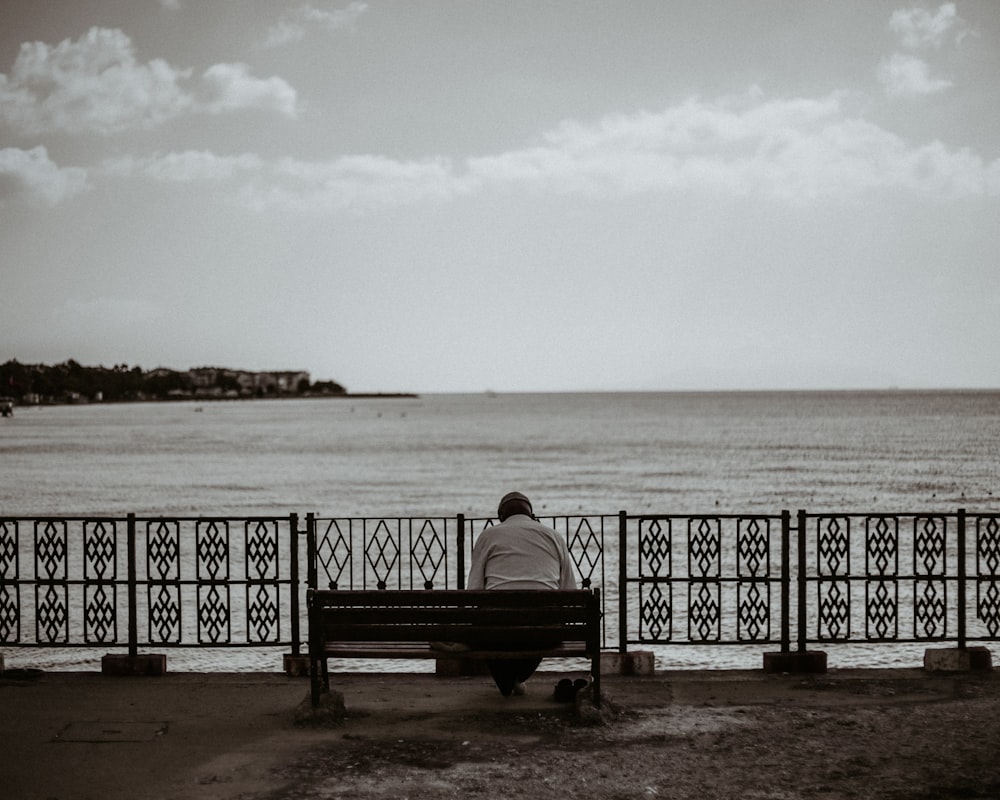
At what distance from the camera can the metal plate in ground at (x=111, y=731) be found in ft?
21.3

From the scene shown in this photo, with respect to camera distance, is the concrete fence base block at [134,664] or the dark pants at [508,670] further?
the concrete fence base block at [134,664]

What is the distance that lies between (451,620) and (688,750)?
1.80 meters

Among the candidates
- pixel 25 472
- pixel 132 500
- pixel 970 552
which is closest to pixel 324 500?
pixel 132 500

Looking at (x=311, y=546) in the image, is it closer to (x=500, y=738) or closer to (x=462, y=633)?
(x=462, y=633)

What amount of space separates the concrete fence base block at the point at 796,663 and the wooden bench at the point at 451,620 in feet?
7.01

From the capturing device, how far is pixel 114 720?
690cm

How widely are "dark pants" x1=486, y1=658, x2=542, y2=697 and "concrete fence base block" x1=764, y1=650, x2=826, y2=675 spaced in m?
→ 2.23

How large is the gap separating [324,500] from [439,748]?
40.1 metres

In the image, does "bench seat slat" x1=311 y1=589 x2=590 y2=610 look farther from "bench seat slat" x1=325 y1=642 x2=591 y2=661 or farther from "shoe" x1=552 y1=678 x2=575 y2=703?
"shoe" x1=552 y1=678 x2=575 y2=703

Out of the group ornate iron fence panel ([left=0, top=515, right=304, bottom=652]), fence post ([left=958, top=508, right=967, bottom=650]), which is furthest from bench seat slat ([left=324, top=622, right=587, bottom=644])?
fence post ([left=958, top=508, right=967, bottom=650])

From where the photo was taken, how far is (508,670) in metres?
7.36

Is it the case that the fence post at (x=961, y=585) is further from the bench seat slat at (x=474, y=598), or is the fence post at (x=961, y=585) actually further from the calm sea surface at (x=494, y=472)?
the calm sea surface at (x=494, y=472)

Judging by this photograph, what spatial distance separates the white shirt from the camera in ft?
23.6

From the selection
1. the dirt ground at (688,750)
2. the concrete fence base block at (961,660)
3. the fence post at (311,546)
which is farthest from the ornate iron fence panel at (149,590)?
the concrete fence base block at (961,660)
